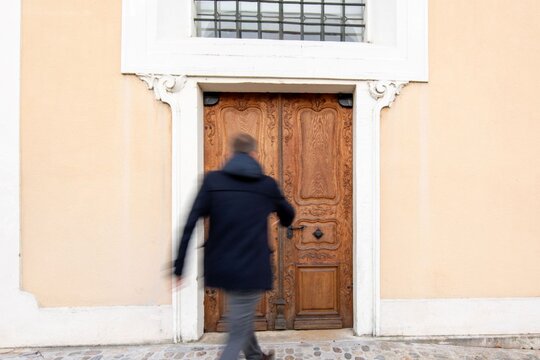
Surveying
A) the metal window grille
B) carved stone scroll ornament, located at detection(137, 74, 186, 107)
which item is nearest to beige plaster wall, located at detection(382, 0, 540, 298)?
the metal window grille

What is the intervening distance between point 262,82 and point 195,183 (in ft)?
4.25

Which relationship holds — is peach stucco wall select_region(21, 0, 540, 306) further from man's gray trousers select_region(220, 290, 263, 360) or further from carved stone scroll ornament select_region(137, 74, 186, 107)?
man's gray trousers select_region(220, 290, 263, 360)

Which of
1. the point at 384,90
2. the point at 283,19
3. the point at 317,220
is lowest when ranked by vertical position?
the point at 317,220

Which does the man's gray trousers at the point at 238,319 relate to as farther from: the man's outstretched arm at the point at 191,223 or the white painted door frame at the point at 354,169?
the white painted door frame at the point at 354,169

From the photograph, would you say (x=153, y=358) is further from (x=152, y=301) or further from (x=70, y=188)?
(x=70, y=188)

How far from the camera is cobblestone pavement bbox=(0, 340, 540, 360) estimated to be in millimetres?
3135

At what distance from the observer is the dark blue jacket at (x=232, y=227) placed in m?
2.16

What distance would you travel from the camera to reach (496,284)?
356 cm

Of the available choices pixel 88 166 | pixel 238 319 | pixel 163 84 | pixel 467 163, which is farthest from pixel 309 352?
pixel 163 84

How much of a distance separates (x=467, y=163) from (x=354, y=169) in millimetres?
1225

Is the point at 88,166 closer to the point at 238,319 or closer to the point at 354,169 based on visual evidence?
the point at 238,319

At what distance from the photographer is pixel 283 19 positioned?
3900mm

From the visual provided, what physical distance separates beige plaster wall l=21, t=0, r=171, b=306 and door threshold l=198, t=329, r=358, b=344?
0.70 metres

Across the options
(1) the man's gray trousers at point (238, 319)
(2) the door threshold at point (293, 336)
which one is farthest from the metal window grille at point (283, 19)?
(2) the door threshold at point (293, 336)
